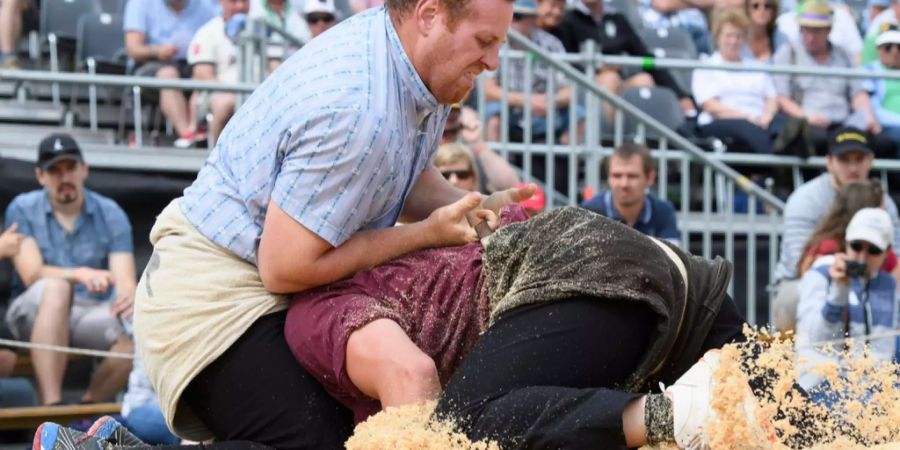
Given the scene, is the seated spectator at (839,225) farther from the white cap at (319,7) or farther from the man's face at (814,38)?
the white cap at (319,7)

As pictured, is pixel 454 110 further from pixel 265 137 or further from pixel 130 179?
pixel 265 137

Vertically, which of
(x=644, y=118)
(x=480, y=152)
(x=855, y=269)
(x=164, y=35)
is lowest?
(x=855, y=269)

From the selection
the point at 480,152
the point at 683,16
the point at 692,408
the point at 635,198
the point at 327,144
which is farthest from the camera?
the point at 683,16

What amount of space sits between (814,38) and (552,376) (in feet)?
22.2

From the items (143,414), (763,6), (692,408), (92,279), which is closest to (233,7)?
(92,279)

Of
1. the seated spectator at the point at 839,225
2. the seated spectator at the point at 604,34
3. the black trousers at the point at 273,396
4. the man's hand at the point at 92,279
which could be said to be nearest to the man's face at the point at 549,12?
the seated spectator at the point at 604,34

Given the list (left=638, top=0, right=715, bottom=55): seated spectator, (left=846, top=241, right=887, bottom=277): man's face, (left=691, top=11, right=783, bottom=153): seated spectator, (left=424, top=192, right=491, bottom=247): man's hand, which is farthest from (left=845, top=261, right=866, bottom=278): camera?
(left=424, top=192, right=491, bottom=247): man's hand

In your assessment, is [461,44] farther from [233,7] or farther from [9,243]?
[233,7]

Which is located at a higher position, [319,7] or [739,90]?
[319,7]

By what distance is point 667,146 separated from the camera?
8320mm

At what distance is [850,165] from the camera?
7.96 meters

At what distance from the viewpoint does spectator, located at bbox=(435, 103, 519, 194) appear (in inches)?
288

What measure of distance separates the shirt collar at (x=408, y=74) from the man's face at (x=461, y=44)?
0.6 inches

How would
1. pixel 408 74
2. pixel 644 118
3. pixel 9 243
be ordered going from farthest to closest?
1. pixel 644 118
2. pixel 9 243
3. pixel 408 74
